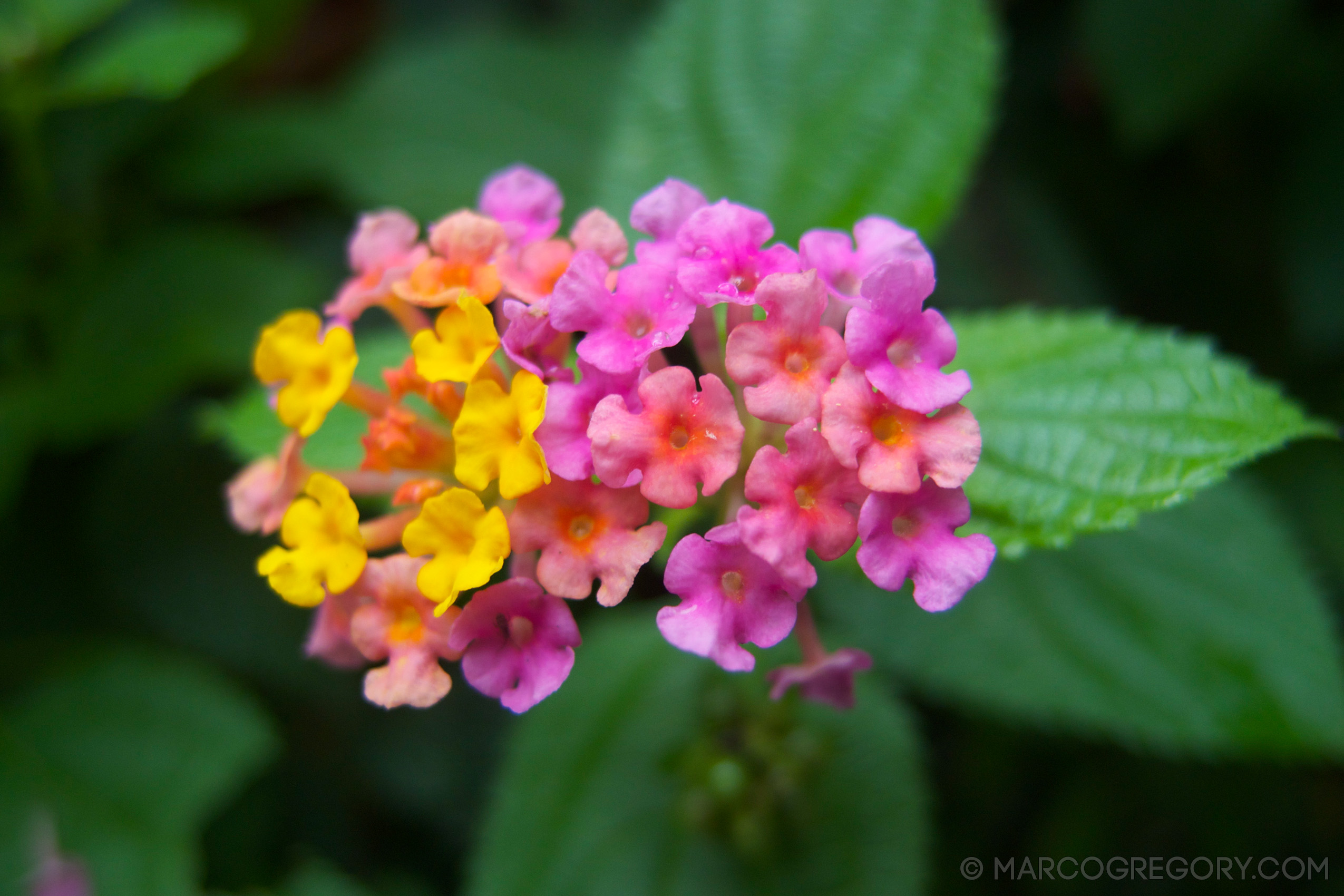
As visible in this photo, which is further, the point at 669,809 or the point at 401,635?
the point at 669,809

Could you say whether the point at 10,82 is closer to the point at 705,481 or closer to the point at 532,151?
the point at 532,151

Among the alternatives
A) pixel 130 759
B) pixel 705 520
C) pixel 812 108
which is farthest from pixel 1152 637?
pixel 130 759

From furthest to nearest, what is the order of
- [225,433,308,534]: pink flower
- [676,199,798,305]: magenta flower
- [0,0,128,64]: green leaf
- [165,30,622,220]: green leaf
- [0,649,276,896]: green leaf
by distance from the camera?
[165,30,622,220]: green leaf → [0,0,128,64]: green leaf → [0,649,276,896]: green leaf → [225,433,308,534]: pink flower → [676,199,798,305]: magenta flower

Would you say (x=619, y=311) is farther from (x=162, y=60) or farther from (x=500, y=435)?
(x=162, y=60)

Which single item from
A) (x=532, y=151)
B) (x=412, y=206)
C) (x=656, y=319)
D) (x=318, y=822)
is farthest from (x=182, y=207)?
(x=656, y=319)

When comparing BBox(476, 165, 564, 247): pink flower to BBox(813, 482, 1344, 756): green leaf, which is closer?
BBox(476, 165, 564, 247): pink flower

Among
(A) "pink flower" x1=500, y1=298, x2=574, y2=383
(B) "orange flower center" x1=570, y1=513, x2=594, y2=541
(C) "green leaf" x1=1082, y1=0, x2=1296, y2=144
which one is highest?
(C) "green leaf" x1=1082, y1=0, x2=1296, y2=144

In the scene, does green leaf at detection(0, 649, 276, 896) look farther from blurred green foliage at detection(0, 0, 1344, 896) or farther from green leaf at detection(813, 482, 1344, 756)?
green leaf at detection(813, 482, 1344, 756)

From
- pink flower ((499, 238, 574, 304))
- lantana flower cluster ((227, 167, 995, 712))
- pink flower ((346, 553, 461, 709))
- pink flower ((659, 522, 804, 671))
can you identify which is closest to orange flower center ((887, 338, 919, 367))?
lantana flower cluster ((227, 167, 995, 712))

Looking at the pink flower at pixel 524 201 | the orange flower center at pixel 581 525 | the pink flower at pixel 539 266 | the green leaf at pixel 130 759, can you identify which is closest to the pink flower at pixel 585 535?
the orange flower center at pixel 581 525
